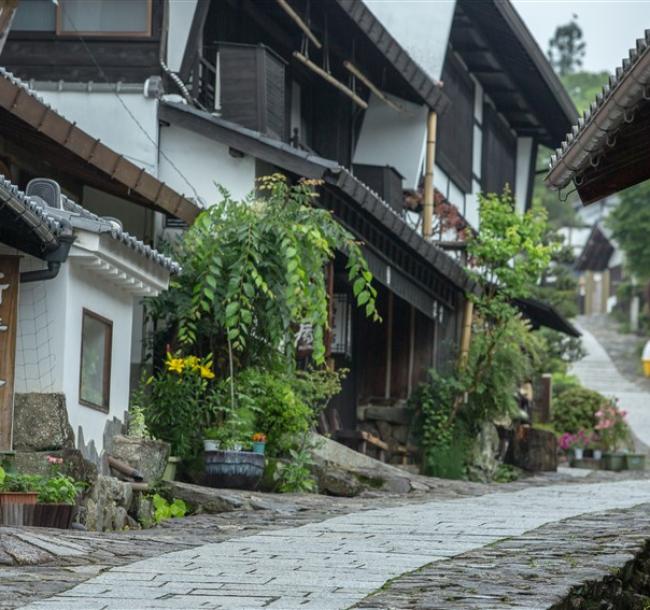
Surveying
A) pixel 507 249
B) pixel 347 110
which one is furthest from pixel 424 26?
pixel 507 249

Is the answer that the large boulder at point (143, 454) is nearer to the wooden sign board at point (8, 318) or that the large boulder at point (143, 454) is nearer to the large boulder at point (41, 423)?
the large boulder at point (41, 423)

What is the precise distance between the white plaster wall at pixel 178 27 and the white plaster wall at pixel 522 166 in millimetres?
15887

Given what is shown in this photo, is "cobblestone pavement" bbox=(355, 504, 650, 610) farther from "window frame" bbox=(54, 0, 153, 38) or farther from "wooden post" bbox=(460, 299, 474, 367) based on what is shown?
"wooden post" bbox=(460, 299, 474, 367)

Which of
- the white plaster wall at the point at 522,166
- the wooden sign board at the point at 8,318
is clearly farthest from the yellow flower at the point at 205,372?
the white plaster wall at the point at 522,166

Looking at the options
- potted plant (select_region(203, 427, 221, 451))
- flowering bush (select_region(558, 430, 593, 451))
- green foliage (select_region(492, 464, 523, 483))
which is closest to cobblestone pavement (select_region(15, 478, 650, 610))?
potted plant (select_region(203, 427, 221, 451))

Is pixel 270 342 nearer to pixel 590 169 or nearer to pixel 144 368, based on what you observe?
pixel 144 368

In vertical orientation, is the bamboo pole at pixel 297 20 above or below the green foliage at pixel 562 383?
above

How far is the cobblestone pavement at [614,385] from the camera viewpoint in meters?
42.6

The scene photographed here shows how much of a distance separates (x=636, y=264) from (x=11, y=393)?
1946 inches

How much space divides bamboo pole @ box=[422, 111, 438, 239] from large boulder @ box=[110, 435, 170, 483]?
10054mm

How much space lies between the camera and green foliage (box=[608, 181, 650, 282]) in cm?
5972

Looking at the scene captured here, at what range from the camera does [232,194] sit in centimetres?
2100

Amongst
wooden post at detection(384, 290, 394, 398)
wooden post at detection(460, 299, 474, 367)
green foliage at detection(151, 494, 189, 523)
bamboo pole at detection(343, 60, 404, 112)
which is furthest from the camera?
wooden post at detection(384, 290, 394, 398)

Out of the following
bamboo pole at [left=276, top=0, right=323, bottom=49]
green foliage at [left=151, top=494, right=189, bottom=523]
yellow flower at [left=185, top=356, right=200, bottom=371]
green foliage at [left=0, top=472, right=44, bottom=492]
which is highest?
bamboo pole at [left=276, top=0, right=323, bottom=49]
